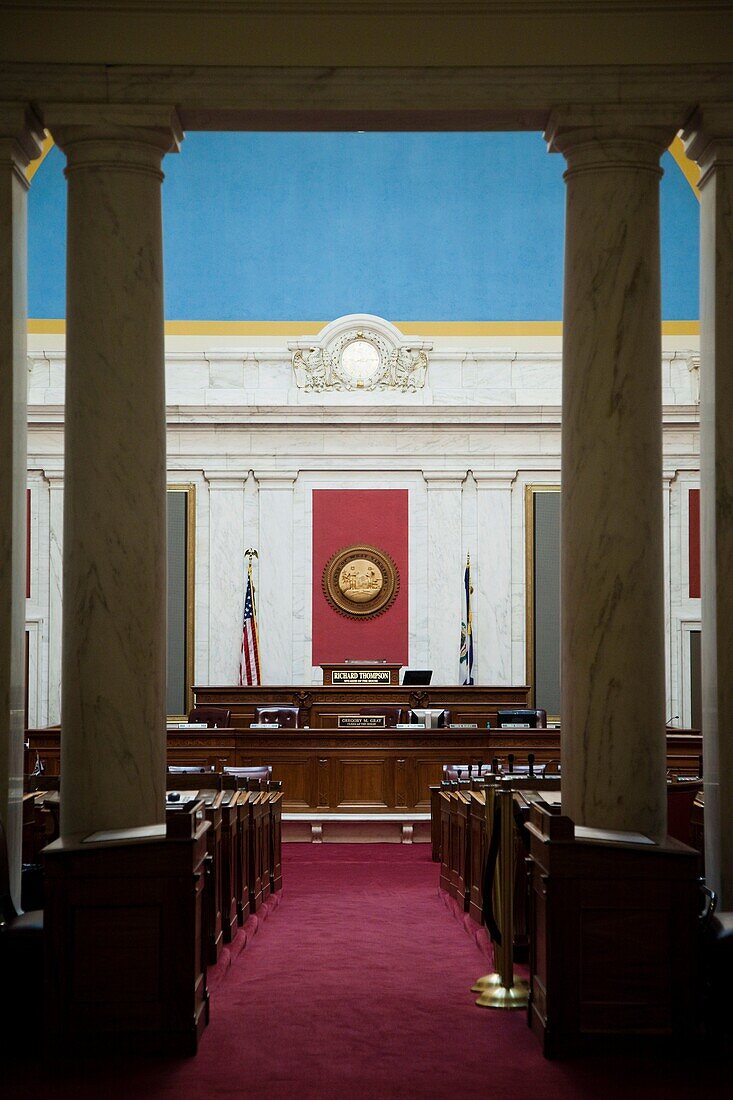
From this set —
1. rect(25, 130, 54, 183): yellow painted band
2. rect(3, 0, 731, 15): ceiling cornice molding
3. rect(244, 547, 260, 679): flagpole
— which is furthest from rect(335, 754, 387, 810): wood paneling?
rect(3, 0, 731, 15): ceiling cornice molding

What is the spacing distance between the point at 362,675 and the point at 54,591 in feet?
16.8

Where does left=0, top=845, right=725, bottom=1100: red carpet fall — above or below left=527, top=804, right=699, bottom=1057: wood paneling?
below

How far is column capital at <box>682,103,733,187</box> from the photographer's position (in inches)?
239

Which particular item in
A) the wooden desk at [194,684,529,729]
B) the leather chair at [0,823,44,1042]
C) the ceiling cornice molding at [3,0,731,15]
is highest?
the ceiling cornice molding at [3,0,731,15]

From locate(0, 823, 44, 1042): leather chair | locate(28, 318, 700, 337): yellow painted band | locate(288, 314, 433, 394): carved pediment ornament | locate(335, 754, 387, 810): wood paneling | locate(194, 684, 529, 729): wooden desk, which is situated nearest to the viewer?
locate(0, 823, 44, 1042): leather chair

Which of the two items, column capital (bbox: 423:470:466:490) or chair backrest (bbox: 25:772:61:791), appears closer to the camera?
chair backrest (bbox: 25:772:61:791)

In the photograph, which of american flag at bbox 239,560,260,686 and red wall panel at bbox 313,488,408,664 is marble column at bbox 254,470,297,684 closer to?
red wall panel at bbox 313,488,408,664

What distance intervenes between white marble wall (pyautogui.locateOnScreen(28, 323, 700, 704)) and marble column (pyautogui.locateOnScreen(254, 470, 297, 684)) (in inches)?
0.6

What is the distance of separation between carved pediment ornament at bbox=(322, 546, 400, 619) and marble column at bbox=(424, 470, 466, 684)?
0.61 m

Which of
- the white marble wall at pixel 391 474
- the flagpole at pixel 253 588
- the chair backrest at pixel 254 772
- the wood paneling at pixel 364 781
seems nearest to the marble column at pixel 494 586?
the white marble wall at pixel 391 474

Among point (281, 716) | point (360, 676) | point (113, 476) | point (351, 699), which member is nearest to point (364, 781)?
point (281, 716)

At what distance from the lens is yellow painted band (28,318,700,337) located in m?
19.5

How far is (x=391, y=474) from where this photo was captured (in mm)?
19250

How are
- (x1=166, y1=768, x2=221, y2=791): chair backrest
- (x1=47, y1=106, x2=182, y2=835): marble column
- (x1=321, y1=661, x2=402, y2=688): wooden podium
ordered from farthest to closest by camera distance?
(x1=321, y1=661, x2=402, y2=688): wooden podium, (x1=166, y1=768, x2=221, y2=791): chair backrest, (x1=47, y1=106, x2=182, y2=835): marble column
